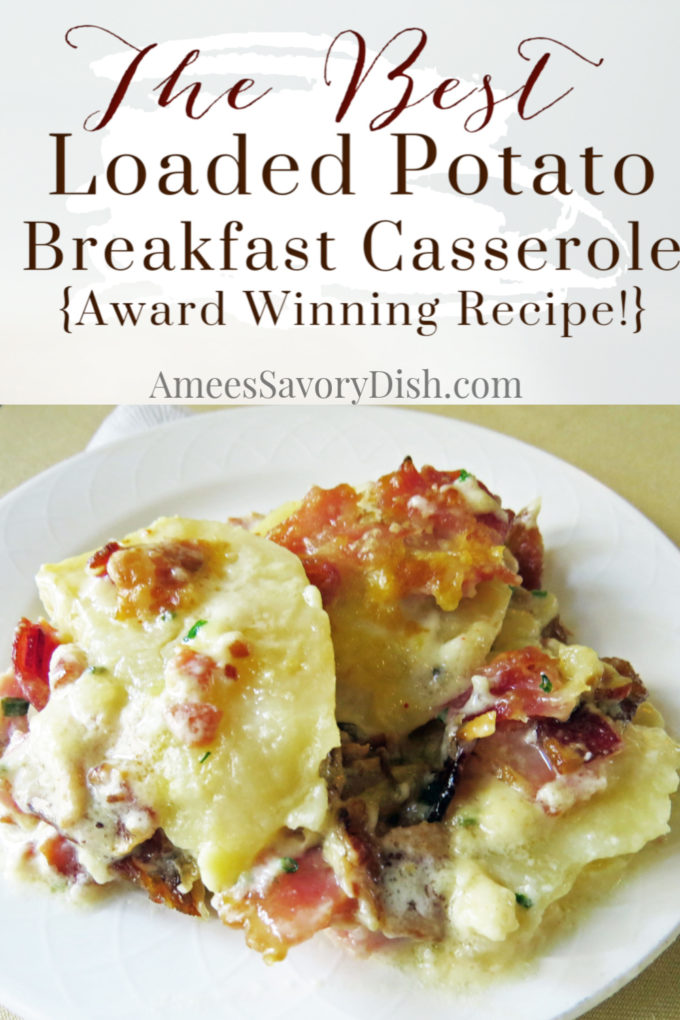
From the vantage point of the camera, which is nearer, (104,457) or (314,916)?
(314,916)

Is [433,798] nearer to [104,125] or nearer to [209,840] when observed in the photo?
[209,840]

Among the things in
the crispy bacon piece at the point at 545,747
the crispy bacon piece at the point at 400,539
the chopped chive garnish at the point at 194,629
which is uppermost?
the crispy bacon piece at the point at 400,539

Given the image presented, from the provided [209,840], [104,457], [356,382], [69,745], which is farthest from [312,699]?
[356,382]

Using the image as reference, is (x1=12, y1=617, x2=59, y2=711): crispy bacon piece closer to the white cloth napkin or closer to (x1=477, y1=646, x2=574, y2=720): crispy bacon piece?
(x1=477, y1=646, x2=574, y2=720): crispy bacon piece

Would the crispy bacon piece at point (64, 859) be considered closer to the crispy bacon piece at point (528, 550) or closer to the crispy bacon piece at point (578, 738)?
the crispy bacon piece at point (578, 738)

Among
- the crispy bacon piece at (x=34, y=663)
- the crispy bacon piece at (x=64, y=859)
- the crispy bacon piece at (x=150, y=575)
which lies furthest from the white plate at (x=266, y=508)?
the crispy bacon piece at (x=150, y=575)

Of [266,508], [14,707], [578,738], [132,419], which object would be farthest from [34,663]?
[132,419]
